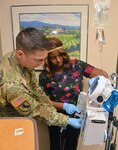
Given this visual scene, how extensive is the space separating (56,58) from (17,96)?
567 mm

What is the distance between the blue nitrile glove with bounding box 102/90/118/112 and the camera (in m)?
1.09

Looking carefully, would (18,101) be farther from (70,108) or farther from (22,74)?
(70,108)

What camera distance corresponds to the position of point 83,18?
181cm

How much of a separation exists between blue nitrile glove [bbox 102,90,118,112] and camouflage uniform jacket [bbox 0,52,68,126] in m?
0.37

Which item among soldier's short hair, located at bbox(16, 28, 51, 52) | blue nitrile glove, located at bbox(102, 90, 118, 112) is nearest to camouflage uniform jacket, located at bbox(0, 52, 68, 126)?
soldier's short hair, located at bbox(16, 28, 51, 52)

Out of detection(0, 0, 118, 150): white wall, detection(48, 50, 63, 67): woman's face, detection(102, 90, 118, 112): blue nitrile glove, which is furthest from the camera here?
detection(0, 0, 118, 150): white wall

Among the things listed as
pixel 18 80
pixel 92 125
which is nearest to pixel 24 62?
pixel 18 80

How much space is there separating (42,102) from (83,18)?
0.84m

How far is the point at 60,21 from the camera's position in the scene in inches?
72.5

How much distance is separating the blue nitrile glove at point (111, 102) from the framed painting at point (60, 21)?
86 cm

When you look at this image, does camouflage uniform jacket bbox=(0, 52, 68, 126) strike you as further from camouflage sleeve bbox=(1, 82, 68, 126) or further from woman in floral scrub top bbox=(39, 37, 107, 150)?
woman in floral scrub top bbox=(39, 37, 107, 150)

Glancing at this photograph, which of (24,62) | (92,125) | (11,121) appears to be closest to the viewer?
(11,121)

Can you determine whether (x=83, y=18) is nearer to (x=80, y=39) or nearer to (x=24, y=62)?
(x=80, y=39)

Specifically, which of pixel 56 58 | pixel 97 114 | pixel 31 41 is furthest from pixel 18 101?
pixel 56 58
